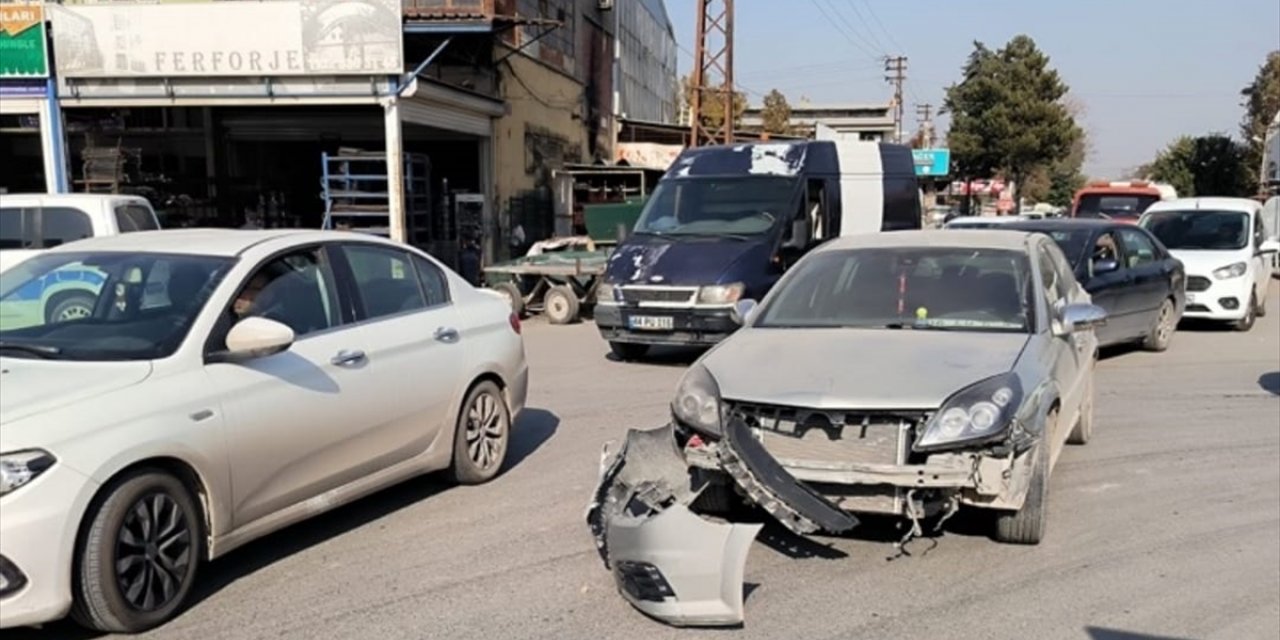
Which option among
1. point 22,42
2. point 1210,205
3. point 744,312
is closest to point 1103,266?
point 744,312

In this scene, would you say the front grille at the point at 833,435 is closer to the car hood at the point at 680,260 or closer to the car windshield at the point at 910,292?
the car windshield at the point at 910,292

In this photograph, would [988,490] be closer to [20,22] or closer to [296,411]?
[296,411]

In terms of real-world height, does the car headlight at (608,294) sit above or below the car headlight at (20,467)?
below

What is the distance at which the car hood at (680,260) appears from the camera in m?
10.3

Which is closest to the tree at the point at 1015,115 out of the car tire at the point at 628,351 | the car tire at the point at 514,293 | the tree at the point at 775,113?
the tree at the point at 775,113

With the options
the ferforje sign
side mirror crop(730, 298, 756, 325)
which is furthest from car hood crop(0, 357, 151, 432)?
the ferforje sign

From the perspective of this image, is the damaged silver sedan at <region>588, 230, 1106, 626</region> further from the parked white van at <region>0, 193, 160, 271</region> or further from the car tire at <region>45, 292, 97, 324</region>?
the parked white van at <region>0, 193, 160, 271</region>

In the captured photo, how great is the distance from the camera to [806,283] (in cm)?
621

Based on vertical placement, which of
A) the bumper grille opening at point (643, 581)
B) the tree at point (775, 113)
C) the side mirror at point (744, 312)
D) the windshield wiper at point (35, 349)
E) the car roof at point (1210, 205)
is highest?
the tree at point (775, 113)

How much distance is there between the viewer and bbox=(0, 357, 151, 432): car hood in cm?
369

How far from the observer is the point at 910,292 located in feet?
19.2

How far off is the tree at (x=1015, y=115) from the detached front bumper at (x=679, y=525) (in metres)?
48.6

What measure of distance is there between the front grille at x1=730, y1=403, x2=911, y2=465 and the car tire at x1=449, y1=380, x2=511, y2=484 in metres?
2.08

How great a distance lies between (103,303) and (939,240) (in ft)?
15.2
